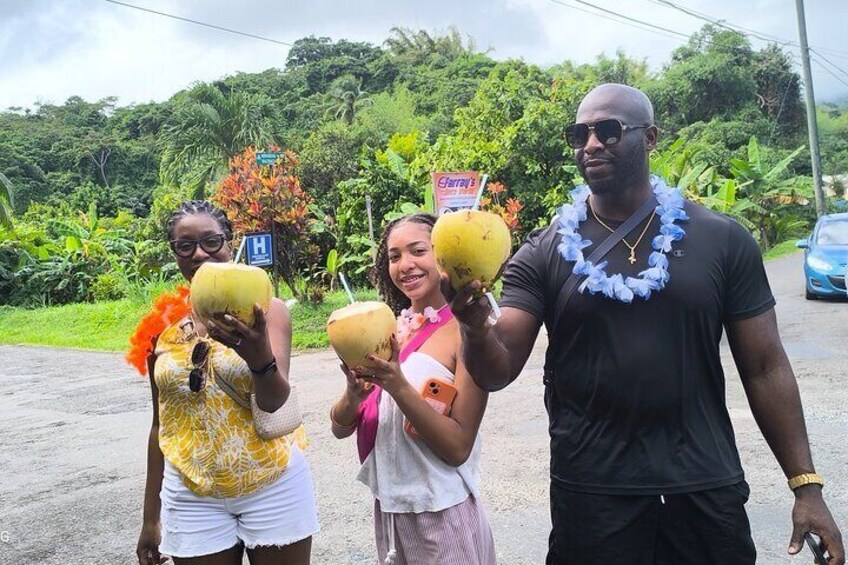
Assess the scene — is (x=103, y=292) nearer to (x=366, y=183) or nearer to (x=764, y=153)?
(x=366, y=183)

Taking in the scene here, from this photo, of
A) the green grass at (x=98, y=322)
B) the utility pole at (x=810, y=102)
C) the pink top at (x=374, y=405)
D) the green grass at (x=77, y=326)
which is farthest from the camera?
the utility pole at (x=810, y=102)

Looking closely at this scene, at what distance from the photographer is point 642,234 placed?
2084 millimetres

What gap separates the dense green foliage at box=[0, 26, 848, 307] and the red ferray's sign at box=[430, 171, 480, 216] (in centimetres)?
138

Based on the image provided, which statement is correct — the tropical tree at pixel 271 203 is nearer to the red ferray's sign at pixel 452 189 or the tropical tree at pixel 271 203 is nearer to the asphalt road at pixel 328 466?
the red ferray's sign at pixel 452 189

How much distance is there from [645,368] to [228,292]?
41.0 inches

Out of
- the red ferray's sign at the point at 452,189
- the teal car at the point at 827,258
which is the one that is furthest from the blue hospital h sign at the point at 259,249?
the teal car at the point at 827,258

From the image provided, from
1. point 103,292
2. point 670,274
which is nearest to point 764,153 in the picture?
point 103,292

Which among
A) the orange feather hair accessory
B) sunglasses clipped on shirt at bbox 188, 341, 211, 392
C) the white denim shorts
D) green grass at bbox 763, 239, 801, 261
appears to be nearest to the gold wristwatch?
the white denim shorts

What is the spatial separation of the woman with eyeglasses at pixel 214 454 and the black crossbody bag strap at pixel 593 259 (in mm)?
770

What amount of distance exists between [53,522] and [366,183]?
11.7m

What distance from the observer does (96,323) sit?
57.0ft

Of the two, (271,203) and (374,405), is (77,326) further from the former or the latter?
(374,405)

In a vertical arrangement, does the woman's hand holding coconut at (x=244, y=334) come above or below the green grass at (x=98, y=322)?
above

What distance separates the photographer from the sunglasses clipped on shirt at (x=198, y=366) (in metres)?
2.23
